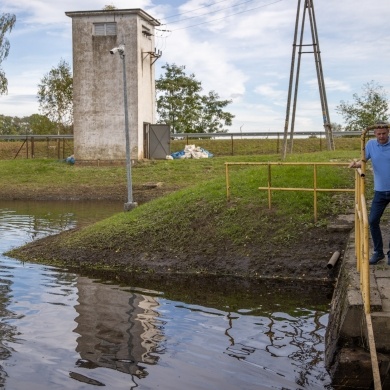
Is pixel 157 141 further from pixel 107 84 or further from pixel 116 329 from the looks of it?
pixel 116 329

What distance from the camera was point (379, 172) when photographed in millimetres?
10195

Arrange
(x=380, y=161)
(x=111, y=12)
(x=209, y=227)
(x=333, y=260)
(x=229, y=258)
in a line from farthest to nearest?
(x=111, y=12) < (x=209, y=227) < (x=229, y=258) < (x=333, y=260) < (x=380, y=161)

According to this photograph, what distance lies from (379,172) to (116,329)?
4341mm

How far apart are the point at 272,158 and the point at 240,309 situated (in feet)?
67.5

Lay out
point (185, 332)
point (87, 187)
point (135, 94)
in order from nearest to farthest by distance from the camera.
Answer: point (185, 332) → point (87, 187) → point (135, 94)

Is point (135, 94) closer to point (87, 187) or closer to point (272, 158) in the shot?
point (87, 187)

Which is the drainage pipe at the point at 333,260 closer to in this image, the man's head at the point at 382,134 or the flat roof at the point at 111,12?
the man's head at the point at 382,134

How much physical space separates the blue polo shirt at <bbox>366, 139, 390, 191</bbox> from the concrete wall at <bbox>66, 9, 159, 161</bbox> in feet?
99.0

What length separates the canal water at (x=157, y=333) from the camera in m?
8.62

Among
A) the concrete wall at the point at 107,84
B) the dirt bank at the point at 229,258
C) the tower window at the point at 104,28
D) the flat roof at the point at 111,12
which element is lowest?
the dirt bank at the point at 229,258

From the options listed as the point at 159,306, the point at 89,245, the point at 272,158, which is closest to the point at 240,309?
the point at 159,306

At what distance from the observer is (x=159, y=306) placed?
1241cm

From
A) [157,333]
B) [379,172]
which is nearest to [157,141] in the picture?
[157,333]

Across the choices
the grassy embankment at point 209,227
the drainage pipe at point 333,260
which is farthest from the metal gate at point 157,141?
the drainage pipe at point 333,260
